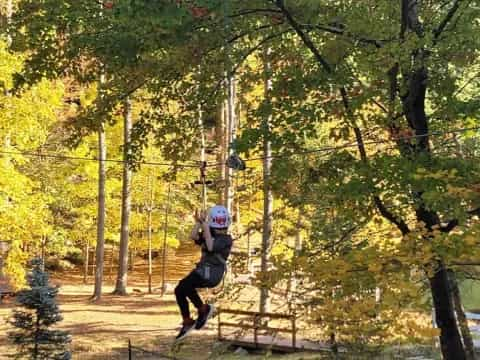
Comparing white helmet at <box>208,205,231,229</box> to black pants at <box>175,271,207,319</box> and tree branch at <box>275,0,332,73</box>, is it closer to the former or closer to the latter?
black pants at <box>175,271,207,319</box>

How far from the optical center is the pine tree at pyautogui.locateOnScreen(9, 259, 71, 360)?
488 inches

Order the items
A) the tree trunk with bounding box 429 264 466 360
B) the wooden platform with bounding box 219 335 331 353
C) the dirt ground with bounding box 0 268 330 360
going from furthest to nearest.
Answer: the dirt ground with bounding box 0 268 330 360, the wooden platform with bounding box 219 335 331 353, the tree trunk with bounding box 429 264 466 360

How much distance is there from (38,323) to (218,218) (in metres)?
6.93

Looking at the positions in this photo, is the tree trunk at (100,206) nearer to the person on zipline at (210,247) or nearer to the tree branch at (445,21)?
the tree branch at (445,21)

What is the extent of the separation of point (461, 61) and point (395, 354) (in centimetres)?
909

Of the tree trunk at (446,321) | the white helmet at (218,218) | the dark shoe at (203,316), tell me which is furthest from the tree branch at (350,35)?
the dark shoe at (203,316)

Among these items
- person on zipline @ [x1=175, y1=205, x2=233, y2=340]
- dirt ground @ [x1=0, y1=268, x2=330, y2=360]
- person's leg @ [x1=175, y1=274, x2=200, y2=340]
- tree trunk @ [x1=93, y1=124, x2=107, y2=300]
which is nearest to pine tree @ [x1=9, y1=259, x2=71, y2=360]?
dirt ground @ [x1=0, y1=268, x2=330, y2=360]

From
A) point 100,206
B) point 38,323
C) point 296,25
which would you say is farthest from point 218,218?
point 100,206

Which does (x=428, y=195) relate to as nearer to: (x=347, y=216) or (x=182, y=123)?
(x=347, y=216)

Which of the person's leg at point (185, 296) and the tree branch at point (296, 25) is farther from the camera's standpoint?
the tree branch at point (296, 25)

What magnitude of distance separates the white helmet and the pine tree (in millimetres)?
6347

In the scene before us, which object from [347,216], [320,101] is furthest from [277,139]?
[347,216]

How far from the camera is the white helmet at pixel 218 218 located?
7.10 meters

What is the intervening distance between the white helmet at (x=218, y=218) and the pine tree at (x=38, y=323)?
6.35 m
